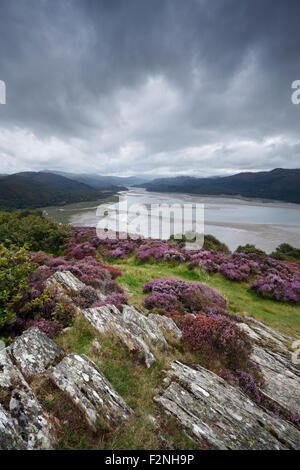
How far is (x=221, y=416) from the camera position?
382 cm

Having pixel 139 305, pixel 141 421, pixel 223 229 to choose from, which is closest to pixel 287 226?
pixel 223 229

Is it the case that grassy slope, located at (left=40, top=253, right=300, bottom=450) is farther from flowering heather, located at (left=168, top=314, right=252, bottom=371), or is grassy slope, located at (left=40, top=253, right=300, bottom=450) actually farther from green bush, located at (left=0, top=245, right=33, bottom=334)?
green bush, located at (left=0, top=245, right=33, bottom=334)

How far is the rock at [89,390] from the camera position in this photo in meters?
3.37

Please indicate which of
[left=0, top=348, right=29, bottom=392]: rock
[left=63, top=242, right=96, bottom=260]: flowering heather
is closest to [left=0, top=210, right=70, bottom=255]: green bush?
[left=63, top=242, right=96, bottom=260]: flowering heather

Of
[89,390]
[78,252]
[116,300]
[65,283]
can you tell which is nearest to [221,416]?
[89,390]

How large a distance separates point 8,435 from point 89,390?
52.3 inches

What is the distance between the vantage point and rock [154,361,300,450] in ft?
11.3

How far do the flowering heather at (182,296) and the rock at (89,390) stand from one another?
5232 millimetres

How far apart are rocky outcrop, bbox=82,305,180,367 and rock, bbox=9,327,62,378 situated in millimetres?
1342

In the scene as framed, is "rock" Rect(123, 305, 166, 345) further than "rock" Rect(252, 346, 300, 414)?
Yes

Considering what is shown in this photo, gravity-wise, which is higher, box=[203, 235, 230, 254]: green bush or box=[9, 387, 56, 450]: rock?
box=[9, 387, 56, 450]: rock

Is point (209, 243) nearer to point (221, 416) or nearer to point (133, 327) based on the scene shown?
point (133, 327)

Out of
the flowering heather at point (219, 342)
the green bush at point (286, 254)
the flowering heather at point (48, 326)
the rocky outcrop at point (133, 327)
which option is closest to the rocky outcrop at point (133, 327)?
the rocky outcrop at point (133, 327)
